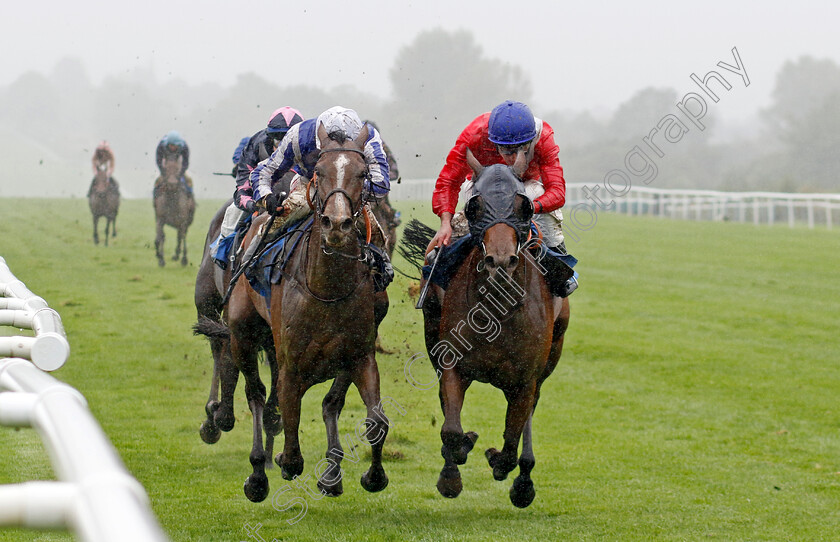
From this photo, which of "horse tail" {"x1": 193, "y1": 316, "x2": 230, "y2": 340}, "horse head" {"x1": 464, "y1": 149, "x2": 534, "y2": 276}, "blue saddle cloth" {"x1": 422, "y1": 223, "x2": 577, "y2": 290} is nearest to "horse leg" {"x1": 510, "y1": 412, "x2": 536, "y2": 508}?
"blue saddle cloth" {"x1": 422, "y1": 223, "x2": 577, "y2": 290}

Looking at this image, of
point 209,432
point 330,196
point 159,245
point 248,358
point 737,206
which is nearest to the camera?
point 330,196

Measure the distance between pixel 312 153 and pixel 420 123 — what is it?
4.63m

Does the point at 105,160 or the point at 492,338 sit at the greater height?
the point at 492,338

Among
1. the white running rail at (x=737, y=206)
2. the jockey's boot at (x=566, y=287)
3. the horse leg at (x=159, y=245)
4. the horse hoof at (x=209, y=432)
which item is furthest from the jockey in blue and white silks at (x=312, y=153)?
the white running rail at (x=737, y=206)

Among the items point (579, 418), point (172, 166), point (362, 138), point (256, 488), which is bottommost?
point (579, 418)

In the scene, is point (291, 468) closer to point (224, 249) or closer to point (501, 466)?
point (501, 466)

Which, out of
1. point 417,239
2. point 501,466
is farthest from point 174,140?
point 501,466

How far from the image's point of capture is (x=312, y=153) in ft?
17.4

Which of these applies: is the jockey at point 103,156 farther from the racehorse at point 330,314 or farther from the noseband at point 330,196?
the noseband at point 330,196

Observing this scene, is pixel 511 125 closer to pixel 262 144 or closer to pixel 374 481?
pixel 374 481

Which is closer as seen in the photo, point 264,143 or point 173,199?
point 264,143

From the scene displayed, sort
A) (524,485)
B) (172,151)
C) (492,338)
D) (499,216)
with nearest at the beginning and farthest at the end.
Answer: (499,216)
(492,338)
(524,485)
(172,151)

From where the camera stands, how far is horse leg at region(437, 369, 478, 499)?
16.8ft

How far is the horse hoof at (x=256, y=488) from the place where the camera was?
18.8ft
